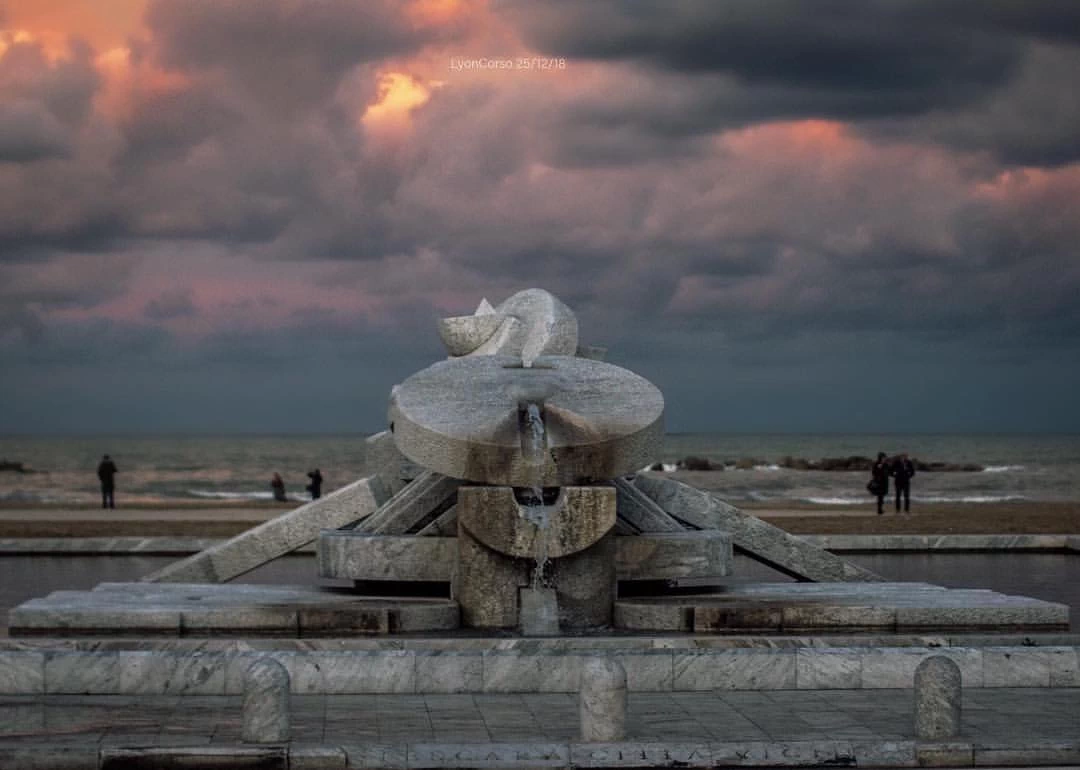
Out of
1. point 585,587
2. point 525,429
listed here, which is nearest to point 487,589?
point 585,587

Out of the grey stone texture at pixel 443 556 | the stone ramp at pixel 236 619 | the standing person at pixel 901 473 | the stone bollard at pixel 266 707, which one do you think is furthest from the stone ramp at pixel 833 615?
the standing person at pixel 901 473

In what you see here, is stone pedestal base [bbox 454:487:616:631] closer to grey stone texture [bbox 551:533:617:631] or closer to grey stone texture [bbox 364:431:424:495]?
grey stone texture [bbox 551:533:617:631]

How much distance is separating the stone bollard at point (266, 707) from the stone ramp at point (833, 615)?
170 inches

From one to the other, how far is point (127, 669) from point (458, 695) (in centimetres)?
215

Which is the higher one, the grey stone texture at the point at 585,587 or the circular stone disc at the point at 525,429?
the circular stone disc at the point at 525,429

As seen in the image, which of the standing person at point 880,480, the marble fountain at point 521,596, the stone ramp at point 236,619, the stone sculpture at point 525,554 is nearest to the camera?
the marble fountain at point 521,596

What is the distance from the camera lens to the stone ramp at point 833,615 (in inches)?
531

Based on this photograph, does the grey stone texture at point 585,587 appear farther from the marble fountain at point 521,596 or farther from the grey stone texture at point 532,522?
the grey stone texture at point 532,522

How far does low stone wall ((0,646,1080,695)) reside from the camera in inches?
463

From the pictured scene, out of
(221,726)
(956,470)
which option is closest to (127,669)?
(221,726)

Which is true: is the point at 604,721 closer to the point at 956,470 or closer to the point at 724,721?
the point at 724,721

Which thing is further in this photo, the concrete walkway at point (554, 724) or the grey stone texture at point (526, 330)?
the grey stone texture at point (526, 330)

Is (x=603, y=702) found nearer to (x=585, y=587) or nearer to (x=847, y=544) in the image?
(x=585, y=587)

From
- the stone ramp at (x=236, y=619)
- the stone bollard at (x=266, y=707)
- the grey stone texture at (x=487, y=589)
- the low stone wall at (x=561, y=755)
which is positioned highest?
the grey stone texture at (x=487, y=589)
